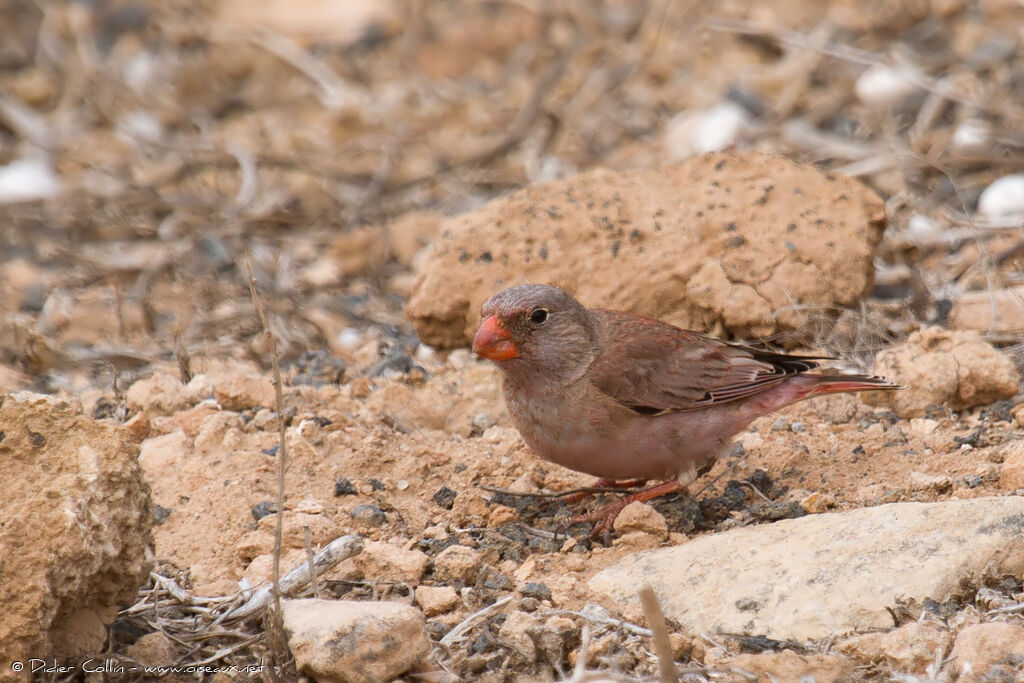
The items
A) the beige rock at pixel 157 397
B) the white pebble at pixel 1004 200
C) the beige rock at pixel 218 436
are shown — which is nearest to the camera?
the beige rock at pixel 218 436

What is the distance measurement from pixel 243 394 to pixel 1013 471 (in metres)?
3.05

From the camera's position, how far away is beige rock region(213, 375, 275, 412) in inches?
207

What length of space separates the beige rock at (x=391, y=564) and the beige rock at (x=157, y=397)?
5.24 feet

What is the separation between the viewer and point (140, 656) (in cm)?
364

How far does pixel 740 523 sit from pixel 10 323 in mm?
4169

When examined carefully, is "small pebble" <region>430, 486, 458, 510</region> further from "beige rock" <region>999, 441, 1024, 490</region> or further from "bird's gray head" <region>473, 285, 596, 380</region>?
"beige rock" <region>999, 441, 1024, 490</region>

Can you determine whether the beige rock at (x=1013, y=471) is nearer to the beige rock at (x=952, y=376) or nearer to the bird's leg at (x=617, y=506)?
the beige rock at (x=952, y=376)

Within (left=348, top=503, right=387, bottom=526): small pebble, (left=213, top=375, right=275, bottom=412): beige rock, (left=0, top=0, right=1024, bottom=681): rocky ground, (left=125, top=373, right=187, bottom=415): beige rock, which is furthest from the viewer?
(left=125, top=373, right=187, bottom=415): beige rock

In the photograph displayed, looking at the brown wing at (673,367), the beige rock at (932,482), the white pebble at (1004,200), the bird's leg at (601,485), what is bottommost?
the bird's leg at (601,485)

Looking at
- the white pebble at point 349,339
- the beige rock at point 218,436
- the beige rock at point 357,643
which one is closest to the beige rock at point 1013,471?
the beige rock at point 357,643

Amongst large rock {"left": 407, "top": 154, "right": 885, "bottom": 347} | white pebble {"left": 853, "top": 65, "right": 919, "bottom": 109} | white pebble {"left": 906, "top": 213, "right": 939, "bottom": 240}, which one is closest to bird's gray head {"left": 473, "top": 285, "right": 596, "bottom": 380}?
large rock {"left": 407, "top": 154, "right": 885, "bottom": 347}

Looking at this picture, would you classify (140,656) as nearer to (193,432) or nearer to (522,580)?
(522,580)

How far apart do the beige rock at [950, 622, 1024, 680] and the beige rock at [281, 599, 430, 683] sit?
4.70 feet

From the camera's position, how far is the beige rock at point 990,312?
5.57m
